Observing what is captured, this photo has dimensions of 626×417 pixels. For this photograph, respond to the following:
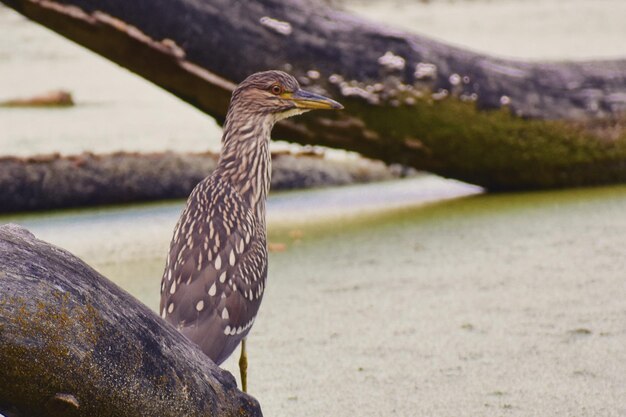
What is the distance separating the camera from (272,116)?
2.81 meters

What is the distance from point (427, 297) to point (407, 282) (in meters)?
0.19

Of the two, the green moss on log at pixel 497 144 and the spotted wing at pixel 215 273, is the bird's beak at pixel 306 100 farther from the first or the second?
the green moss on log at pixel 497 144

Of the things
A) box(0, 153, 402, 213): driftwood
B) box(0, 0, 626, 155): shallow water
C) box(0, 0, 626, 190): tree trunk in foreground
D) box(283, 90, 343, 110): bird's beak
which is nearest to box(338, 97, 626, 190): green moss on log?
box(0, 0, 626, 190): tree trunk in foreground

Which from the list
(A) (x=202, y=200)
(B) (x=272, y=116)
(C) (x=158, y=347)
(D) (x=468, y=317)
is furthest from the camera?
(D) (x=468, y=317)

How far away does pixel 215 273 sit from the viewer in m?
2.24

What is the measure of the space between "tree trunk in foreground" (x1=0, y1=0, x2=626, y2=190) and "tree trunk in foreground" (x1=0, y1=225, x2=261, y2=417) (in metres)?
2.47

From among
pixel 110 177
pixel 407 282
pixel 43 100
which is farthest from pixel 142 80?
pixel 407 282

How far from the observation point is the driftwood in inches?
189

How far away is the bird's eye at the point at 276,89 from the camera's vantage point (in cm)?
278

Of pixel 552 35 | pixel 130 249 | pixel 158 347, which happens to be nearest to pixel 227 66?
pixel 130 249

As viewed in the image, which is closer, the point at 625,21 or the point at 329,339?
the point at 329,339

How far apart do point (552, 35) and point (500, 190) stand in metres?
5.09

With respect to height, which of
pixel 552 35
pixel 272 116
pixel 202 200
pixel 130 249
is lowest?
pixel 130 249

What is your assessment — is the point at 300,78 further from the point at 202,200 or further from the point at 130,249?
the point at 202,200
